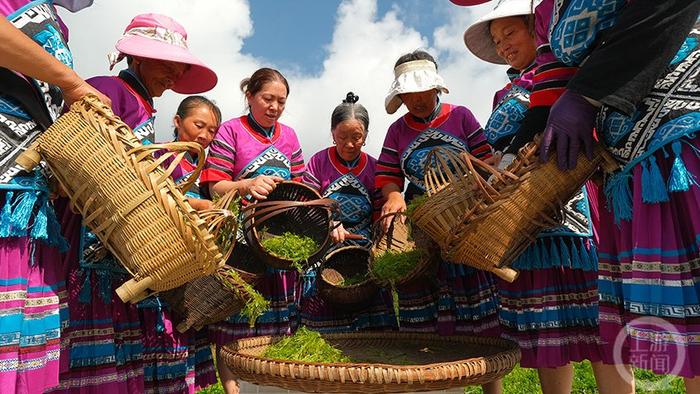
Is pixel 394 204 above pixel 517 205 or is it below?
above

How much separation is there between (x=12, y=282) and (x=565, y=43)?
73.9 inches

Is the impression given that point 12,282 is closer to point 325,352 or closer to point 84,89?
point 84,89

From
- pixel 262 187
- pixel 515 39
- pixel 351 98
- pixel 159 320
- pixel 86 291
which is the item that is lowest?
pixel 159 320

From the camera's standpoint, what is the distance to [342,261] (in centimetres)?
350

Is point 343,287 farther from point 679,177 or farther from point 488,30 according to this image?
point 679,177

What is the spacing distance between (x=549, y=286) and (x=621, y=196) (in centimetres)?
79

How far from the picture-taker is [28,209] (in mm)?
1688

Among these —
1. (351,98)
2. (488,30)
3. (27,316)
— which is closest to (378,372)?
(27,316)

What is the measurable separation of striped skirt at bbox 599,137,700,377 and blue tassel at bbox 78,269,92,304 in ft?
6.50

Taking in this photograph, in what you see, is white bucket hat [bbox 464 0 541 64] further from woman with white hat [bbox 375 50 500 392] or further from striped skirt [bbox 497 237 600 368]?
striped skirt [bbox 497 237 600 368]

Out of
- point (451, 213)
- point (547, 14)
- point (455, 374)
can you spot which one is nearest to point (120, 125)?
point (451, 213)

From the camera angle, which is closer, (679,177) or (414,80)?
(679,177)

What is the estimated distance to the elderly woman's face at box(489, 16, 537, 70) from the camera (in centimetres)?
260

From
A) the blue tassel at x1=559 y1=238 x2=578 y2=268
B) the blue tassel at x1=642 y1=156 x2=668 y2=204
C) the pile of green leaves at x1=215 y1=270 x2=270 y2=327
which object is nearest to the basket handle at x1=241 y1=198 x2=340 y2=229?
the pile of green leaves at x1=215 y1=270 x2=270 y2=327
